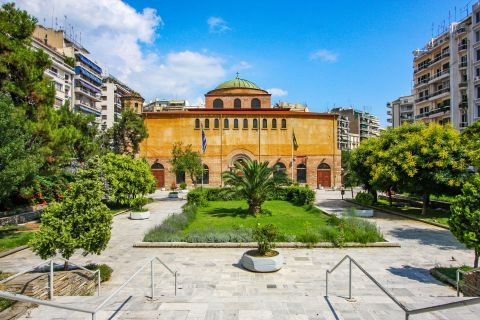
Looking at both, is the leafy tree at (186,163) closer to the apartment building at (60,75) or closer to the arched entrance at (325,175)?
the apartment building at (60,75)

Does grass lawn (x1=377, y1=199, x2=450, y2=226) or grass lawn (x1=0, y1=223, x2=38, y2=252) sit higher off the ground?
grass lawn (x1=377, y1=199, x2=450, y2=226)

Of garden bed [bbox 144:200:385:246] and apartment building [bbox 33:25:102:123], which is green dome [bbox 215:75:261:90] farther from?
garden bed [bbox 144:200:385:246]

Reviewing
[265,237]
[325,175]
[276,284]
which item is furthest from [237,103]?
→ [276,284]

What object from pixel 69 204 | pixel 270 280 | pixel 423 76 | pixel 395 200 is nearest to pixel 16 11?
pixel 69 204

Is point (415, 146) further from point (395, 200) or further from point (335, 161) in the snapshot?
point (335, 161)

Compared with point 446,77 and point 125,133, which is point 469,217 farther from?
point 446,77

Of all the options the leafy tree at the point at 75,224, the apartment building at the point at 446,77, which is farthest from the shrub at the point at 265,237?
the apartment building at the point at 446,77

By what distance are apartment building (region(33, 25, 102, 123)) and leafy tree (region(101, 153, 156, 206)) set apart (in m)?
27.9

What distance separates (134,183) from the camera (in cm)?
2328

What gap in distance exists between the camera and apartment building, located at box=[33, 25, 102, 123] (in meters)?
Result: 48.5

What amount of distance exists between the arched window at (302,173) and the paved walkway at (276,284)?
3056 centimetres

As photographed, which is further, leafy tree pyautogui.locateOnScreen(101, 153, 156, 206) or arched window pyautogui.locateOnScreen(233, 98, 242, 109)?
arched window pyautogui.locateOnScreen(233, 98, 242, 109)

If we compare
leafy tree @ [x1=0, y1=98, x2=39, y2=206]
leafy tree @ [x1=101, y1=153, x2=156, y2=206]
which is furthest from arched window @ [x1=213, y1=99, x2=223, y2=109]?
leafy tree @ [x1=0, y1=98, x2=39, y2=206]

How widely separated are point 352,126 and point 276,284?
99.3 meters
